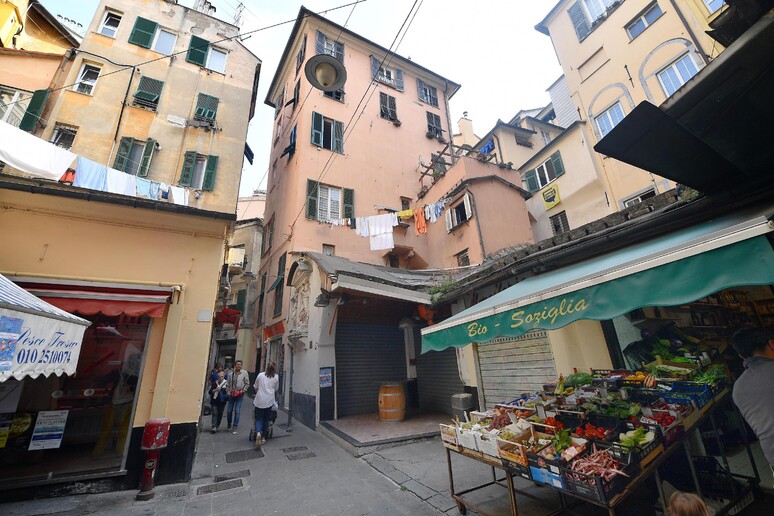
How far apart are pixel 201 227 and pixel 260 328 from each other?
14.6 m

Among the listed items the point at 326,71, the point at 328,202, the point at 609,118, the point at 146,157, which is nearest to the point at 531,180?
the point at 609,118

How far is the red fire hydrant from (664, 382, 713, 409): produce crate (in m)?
7.86

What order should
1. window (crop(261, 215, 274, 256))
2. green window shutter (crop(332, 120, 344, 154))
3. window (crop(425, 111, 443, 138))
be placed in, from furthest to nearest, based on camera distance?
window (crop(425, 111, 443, 138)) < window (crop(261, 215, 274, 256)) < green window shutter (crop(332, 120, 344, 154))

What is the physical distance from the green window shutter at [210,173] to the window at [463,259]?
11.4 meters

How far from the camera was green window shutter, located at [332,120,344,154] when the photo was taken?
17.8 metres

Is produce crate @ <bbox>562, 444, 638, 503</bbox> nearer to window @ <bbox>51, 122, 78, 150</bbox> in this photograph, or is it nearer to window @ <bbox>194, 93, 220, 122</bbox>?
window @ <bbox>194, 93, 220, 122</bbox>

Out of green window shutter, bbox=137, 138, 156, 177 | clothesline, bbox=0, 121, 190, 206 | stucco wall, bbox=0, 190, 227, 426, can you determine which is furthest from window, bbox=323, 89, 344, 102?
stucco wall, bbox=0, 190, 227, 426

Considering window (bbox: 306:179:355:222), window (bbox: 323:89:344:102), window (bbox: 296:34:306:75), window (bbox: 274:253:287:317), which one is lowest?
window (bbox: 274:253:287:317)

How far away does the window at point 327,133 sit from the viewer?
1724cm

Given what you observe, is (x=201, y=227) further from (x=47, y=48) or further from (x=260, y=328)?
(x=47, y=48)

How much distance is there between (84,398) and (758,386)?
1107 cm

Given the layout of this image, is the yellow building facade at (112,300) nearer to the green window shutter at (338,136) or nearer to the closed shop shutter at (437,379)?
the closed shop shutter at (437,379)

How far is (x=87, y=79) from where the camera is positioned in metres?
10.7

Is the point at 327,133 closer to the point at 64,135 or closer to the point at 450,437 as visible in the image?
the point at 64,135
